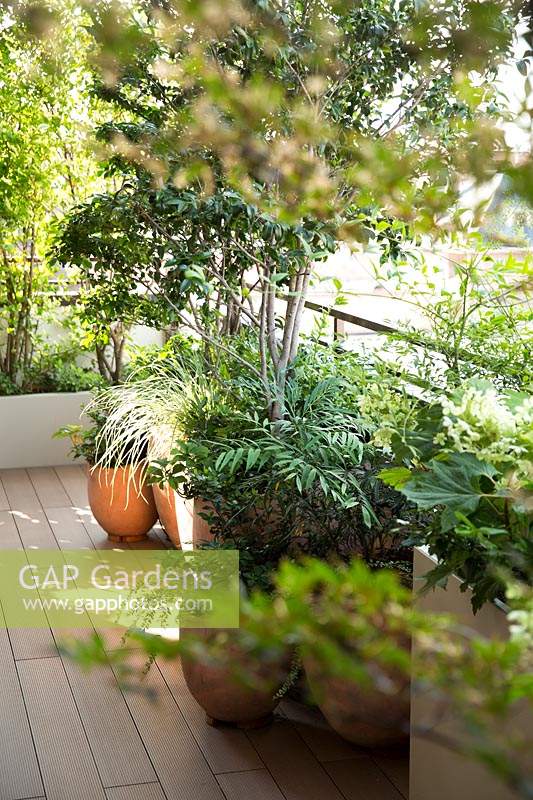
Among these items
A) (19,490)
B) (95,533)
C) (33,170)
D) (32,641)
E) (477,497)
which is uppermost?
(33,170)

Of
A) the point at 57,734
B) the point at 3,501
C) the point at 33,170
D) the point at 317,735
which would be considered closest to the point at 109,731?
the point at 57,734

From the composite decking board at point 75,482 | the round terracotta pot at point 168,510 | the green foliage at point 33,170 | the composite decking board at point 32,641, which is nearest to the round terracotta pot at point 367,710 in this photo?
the composite decking board at point 32,641

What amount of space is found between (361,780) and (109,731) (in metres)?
0.75

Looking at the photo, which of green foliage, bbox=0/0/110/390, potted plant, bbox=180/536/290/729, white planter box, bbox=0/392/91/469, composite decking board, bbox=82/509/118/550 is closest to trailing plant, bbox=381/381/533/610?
potted plant, bbox=180/536/290/729

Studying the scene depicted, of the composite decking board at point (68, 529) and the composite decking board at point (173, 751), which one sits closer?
the composite decking board at point (173, 751)

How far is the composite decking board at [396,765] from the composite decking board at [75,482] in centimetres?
251

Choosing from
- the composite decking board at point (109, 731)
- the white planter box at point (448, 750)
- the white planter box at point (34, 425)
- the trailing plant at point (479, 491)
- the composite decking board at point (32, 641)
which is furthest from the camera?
the white planter box at point (34, 425)

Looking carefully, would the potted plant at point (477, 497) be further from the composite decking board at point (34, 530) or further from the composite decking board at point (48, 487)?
the composite decking board at point (48, 487)

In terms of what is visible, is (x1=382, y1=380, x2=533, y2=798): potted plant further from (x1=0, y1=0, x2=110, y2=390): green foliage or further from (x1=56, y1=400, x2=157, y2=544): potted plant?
(x1=0, y1=0, x2=110, y2=390): green foliage

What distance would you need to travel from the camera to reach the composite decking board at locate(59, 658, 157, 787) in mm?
2490

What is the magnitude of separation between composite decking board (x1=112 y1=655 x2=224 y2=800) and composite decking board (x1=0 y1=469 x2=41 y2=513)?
192cm

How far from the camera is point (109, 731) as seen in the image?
2703 millimetres

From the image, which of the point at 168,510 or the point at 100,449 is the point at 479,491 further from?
the point at 100,449

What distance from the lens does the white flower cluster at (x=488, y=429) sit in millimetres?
1604
